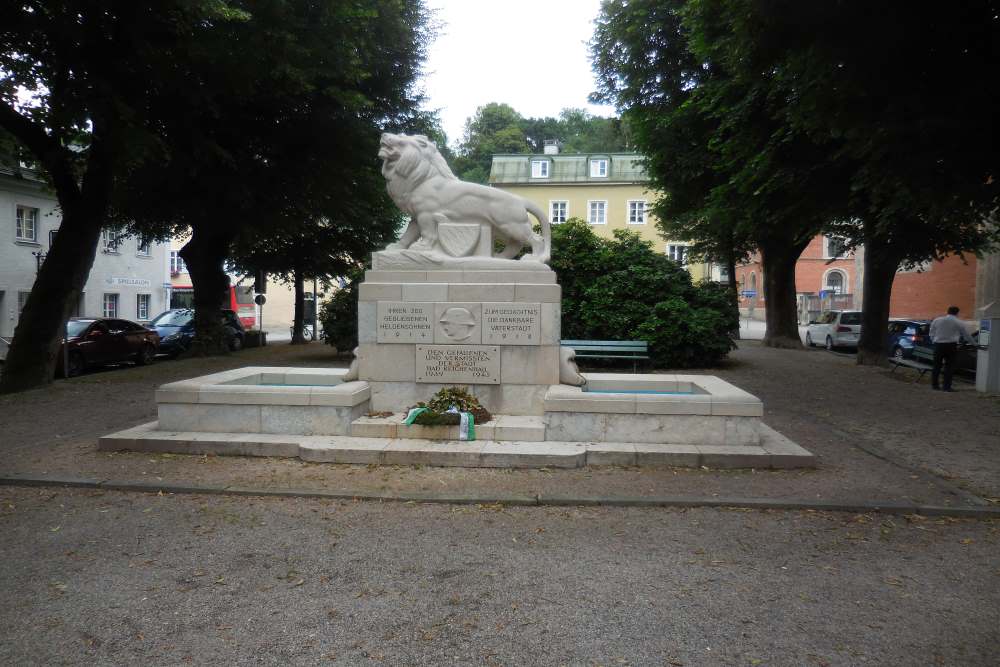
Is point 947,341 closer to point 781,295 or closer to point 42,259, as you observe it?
point 781,295

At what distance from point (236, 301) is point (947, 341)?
146 ft

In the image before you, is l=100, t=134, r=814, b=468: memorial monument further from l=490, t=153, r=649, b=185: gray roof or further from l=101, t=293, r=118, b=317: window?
l=490, t=153, r=649, b=185: gray roof

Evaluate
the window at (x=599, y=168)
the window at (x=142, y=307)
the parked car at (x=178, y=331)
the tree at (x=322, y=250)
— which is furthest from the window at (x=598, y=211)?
the parked car at (x=178, y=331)

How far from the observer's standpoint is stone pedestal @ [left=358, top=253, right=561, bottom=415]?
8453 mm

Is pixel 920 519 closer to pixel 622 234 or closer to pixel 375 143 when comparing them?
pixel 622 234

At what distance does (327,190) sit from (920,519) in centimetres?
1587

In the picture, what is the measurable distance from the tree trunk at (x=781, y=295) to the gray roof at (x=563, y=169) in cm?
2699

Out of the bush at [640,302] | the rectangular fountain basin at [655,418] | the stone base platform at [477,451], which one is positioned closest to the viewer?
the stone base platform at [477,451]

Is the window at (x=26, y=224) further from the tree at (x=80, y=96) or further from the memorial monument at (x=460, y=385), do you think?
the memorial monument at (x=460, y=385)

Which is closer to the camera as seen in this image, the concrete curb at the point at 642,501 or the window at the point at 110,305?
the concrete curb at the point at 642,501

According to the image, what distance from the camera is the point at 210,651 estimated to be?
11.6 ft

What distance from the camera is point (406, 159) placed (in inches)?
352

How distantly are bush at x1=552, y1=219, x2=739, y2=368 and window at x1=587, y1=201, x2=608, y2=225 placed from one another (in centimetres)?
3365

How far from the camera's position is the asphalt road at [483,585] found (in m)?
3.59
